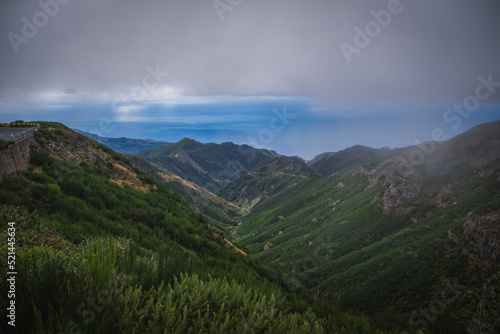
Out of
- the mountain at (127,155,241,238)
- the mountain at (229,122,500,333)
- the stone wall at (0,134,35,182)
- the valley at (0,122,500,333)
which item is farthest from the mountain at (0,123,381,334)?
the mountain at (127,155,241,238)

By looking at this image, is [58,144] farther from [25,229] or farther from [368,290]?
[368,290]

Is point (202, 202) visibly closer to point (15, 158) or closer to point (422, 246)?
point (422, 246)

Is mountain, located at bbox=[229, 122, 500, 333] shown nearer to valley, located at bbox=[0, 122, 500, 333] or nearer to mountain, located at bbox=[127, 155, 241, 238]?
valley, located at bbox=[0, 122, 500, 333]

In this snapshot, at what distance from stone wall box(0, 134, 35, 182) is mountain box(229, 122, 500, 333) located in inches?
892

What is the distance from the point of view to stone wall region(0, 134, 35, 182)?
49.2ft

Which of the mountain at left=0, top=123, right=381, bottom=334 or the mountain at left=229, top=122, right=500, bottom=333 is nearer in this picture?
the mountain at left=0, top=123, right=381, bottom=334

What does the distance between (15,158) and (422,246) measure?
6157 cm

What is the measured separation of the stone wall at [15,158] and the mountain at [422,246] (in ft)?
74.4

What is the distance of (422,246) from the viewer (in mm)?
49406

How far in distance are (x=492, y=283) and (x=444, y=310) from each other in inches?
336

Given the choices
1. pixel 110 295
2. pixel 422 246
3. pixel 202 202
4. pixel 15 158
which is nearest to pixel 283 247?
pixel 422 246

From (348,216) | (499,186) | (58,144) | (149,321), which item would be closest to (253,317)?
(149,321)

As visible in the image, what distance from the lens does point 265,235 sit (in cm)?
11700

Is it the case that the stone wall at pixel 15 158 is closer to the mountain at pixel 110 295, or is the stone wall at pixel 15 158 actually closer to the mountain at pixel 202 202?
the mountain at pixel 110 295
